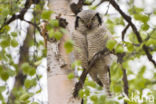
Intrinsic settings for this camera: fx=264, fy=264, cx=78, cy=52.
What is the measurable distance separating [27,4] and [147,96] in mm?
1364

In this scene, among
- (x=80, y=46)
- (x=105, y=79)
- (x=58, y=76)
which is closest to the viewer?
(x=58, y=76)

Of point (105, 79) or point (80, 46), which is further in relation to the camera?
point (105, 79)

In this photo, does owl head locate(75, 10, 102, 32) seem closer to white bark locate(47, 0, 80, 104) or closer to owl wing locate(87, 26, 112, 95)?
owl wing locate(87, 26, 112, 95)

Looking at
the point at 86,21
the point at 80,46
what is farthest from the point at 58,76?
the point at 86,21

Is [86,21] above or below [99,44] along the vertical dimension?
above

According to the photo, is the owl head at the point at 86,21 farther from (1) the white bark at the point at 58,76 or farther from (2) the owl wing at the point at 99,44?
(1) the white bark at the point at 58,76

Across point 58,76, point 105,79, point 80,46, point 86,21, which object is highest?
point 86,21

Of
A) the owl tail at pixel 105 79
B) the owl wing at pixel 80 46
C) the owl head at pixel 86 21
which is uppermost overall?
the owl head at pixel 86 21

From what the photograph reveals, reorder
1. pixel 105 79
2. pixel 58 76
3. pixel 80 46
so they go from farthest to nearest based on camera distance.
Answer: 1. pixel 105 79
2. pixel 80 46
3. pixel 58 76

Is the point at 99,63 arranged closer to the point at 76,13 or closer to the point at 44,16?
the point at 76,13

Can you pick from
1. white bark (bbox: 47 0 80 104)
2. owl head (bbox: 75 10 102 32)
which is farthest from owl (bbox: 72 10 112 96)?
white bark (bbox: 47 0 80 104)

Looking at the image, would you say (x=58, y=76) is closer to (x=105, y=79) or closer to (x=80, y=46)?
(x=80, y=46)

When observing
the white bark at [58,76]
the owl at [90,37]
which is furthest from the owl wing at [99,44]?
the white bark at [58,76]

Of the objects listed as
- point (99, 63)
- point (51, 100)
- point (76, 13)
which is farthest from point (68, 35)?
point (51, 100)
